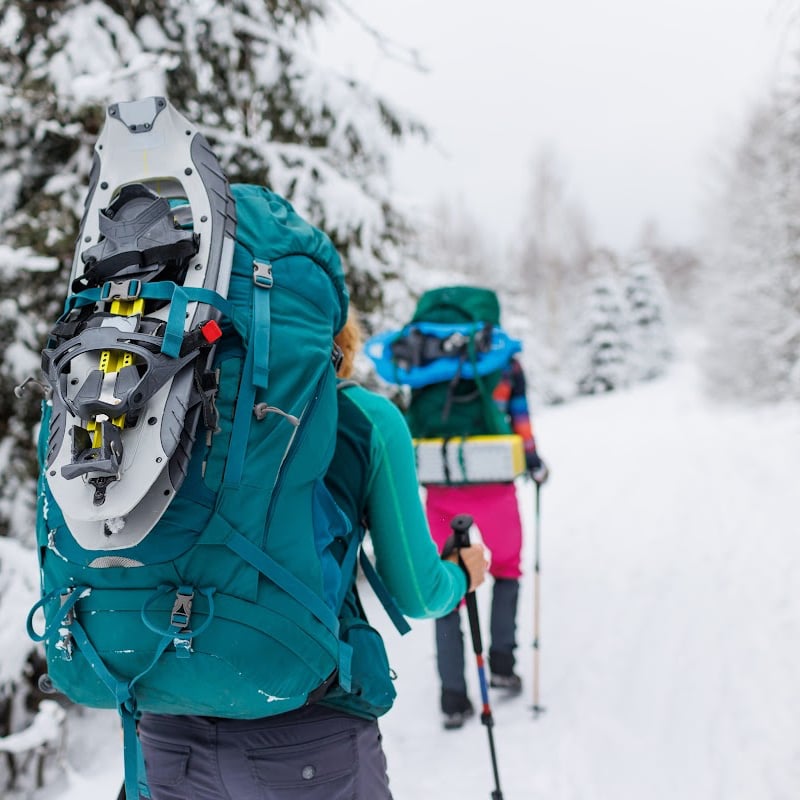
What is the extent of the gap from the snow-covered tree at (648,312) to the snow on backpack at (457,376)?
3771cm

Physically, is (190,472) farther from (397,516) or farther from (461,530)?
(461,530)

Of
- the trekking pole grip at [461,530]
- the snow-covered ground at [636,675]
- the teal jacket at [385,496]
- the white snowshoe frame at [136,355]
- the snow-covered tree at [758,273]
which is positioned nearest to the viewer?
the white snowshoe frame at [136,355]

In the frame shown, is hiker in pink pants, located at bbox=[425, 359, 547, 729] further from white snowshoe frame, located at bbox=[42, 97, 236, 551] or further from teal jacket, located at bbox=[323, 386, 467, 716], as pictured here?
white snowshoe frame, located at bbox=[42, 97, 236, 551]

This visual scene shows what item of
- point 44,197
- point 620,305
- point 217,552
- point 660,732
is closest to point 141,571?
point 217,552

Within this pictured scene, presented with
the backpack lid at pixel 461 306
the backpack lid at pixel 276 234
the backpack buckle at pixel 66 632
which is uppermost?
the backpack lid at pixel 461 306

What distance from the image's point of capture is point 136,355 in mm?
1303

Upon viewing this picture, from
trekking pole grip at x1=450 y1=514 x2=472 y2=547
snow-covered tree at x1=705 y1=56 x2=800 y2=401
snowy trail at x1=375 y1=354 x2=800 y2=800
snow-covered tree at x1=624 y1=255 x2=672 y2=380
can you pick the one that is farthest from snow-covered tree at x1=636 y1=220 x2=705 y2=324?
trekking pole grip at x1=450 y1=514 x2=472 y2=547

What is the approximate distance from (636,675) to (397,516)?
142 inches

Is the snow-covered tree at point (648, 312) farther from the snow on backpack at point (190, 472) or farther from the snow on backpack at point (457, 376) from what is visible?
the snow on backpack at point (190, 472)

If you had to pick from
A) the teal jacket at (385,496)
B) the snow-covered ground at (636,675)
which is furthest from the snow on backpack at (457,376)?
the teal jacket at (385,496)

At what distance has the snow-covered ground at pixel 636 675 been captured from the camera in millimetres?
3502

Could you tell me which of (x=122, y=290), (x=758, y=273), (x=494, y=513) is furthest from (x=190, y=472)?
(x=758, y=273)

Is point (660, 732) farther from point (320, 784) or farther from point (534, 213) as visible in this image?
point (534, 213)

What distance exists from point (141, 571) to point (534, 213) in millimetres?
40941
